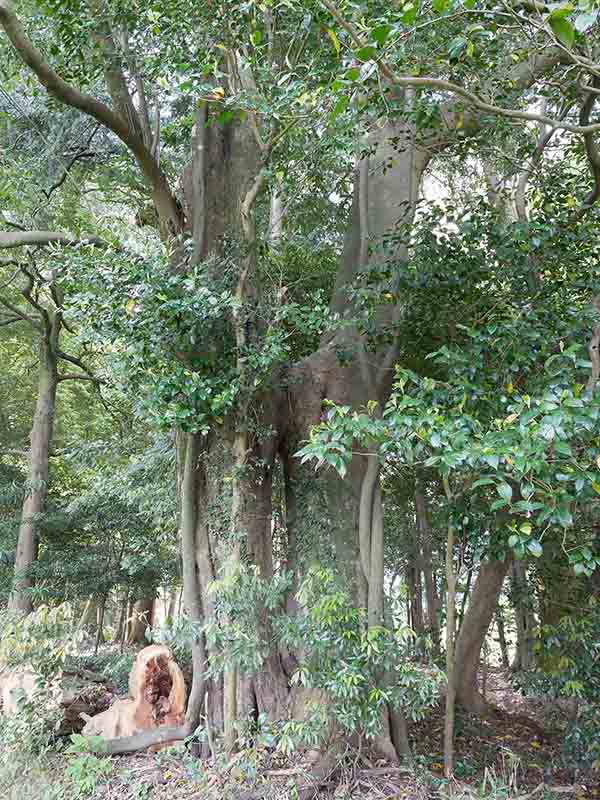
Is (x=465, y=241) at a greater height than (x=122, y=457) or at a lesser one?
greater

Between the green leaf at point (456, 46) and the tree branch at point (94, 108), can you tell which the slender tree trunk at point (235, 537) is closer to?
the tree branch at point (94, 108)

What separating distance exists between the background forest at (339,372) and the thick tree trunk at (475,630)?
0.03 m

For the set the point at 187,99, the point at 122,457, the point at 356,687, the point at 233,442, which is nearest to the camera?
the point at 356,687

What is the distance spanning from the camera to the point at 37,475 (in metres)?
8.14

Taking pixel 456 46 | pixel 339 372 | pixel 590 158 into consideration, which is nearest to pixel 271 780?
pixel 339 372

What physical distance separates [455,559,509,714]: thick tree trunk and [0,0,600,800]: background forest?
32 mm

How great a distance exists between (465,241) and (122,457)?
470 cm

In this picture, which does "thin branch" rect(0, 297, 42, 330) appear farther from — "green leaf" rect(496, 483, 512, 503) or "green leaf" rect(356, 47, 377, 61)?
"green leaf" rect(496, 483, 512, 503)

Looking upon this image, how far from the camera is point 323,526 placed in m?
4.57

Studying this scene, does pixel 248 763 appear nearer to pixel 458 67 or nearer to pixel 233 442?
pixel 233 442

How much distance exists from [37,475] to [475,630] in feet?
18.8

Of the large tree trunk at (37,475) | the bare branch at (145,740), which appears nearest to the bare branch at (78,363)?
the large tree trunk at (37,475)

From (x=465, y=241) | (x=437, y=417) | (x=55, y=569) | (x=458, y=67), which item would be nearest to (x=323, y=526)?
(x=437, y=417)

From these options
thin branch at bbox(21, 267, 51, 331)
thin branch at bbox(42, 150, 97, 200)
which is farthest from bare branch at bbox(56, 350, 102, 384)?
thin branch at bbox(42, 150, 97, 200)
